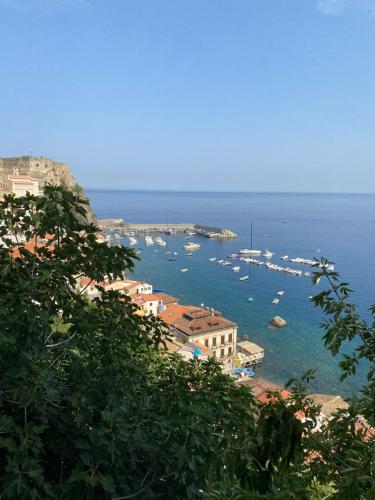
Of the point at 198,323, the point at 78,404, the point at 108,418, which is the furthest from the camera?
the point at 198,323

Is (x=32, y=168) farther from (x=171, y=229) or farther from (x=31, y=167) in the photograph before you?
(x=171, y=229)

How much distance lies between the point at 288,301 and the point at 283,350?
14.0 m

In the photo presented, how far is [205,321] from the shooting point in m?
31.2

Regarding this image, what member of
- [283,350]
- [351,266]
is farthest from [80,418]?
[351,266]

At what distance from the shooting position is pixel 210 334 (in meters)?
30.1

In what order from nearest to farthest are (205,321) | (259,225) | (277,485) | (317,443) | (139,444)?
(277,485) < (317,443) < (139,444) < (205,321) < (259,225)

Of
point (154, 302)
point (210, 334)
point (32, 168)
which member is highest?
point (32, 168)

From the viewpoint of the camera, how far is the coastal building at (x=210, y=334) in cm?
2969

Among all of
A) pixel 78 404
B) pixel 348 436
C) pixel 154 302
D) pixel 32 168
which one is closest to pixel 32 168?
pixel 32 168

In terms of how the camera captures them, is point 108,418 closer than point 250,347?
Yes

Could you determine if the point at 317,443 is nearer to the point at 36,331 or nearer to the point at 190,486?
the point at 190,486

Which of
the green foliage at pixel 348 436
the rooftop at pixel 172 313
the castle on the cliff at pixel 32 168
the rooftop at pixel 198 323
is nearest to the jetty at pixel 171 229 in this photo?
the castle on the cliff at pixel 32 168

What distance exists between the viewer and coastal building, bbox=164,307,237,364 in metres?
29.7

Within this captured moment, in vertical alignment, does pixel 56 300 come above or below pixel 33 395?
above
